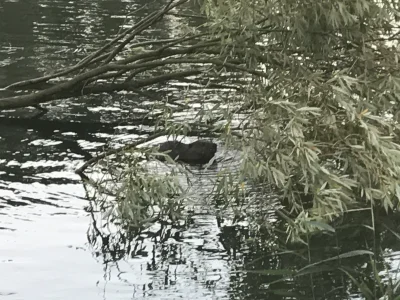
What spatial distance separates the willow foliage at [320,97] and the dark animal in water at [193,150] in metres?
1.57

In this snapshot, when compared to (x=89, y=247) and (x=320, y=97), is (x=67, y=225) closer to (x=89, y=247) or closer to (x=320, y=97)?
(x=89, y=247)

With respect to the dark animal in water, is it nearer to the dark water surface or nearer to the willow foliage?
the dark water surface

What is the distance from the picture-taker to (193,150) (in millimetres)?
7926

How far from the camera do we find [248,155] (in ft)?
17.7

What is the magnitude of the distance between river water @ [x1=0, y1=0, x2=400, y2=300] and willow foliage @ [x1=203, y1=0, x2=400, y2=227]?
57 centimetres

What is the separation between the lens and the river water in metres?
5.26

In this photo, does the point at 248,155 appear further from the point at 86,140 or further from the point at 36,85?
the point at 36,85

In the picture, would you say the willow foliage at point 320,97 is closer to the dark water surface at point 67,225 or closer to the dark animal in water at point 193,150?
the dark water surface at point 67,225

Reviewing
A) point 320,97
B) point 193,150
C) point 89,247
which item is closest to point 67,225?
point 89,247

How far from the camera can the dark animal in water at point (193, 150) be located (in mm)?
7844

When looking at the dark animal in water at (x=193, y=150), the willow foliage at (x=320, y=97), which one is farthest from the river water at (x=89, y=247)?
the willow foliage at (x=320, y=97)

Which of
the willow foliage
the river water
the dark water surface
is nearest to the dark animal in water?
the river water

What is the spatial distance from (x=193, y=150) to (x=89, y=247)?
92.2 inches

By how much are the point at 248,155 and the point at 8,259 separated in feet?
6.69
